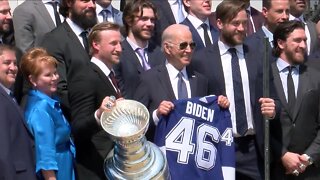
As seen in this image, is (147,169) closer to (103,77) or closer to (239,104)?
(103,77)

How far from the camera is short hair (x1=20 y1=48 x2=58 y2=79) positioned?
19.6ft

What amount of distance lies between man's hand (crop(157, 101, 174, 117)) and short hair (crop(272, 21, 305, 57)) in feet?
4.11

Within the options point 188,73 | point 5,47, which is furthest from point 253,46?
point 5,47

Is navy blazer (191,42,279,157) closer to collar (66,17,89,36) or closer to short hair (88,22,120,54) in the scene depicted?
short hair (88,22,120,54)

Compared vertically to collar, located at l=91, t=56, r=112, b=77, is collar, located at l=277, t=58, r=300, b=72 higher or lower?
lower

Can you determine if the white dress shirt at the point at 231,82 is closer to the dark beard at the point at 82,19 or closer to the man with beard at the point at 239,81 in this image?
the man with beard at the point at 239,81

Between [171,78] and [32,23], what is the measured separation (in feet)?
4.74

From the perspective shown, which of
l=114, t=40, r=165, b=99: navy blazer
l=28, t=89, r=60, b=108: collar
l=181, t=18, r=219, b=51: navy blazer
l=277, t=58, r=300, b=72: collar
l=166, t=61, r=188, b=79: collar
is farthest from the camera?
l=181, t=18, r=219, b=51: navy blazer

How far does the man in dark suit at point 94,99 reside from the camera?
619cm

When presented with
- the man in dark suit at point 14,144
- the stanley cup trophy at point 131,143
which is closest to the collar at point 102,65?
the stanley cup trophy at point 131,143

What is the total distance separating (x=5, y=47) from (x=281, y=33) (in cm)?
234


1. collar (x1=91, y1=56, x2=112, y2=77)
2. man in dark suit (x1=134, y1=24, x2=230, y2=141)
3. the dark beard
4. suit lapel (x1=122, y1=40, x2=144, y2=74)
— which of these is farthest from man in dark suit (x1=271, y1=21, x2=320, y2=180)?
the dark beard

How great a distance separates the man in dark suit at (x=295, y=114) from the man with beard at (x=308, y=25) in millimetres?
599

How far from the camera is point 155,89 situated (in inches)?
257
